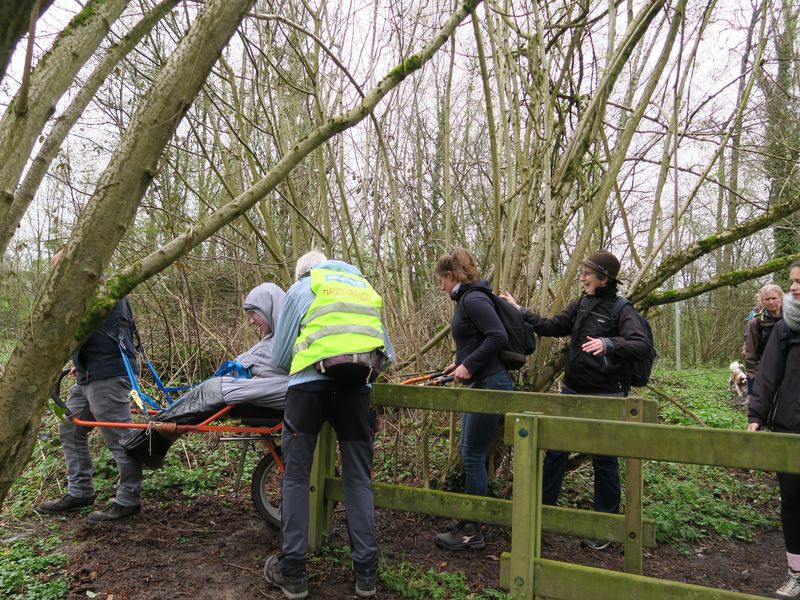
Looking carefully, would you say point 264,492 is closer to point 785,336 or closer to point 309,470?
point 309,470

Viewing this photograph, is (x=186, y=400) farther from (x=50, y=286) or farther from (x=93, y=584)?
(x=50, y=286)

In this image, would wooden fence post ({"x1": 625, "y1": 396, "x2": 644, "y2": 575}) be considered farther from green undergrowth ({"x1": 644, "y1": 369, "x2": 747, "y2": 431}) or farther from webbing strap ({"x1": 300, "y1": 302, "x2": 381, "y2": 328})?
green undergrowth ({"x1": 644, "y1": 369, "x2": 747, "y2": 431})

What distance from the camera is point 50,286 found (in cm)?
192

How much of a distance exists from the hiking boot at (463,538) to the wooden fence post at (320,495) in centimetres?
76

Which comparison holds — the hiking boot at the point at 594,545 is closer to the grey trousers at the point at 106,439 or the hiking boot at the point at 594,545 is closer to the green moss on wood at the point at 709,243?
the green moss on wood at the point at 709,243

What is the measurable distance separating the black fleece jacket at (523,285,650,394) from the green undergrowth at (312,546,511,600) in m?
1.51

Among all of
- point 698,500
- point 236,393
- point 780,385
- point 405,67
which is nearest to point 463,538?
point 236,393

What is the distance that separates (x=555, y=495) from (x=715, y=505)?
1.87 m

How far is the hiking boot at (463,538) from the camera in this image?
4.07 m

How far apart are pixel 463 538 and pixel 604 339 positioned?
1.60 meters

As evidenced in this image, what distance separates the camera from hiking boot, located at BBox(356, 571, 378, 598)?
337 cm

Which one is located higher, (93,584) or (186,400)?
(186,400)

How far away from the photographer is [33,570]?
3.66m

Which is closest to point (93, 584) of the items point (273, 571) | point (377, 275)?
point (273, 571)
